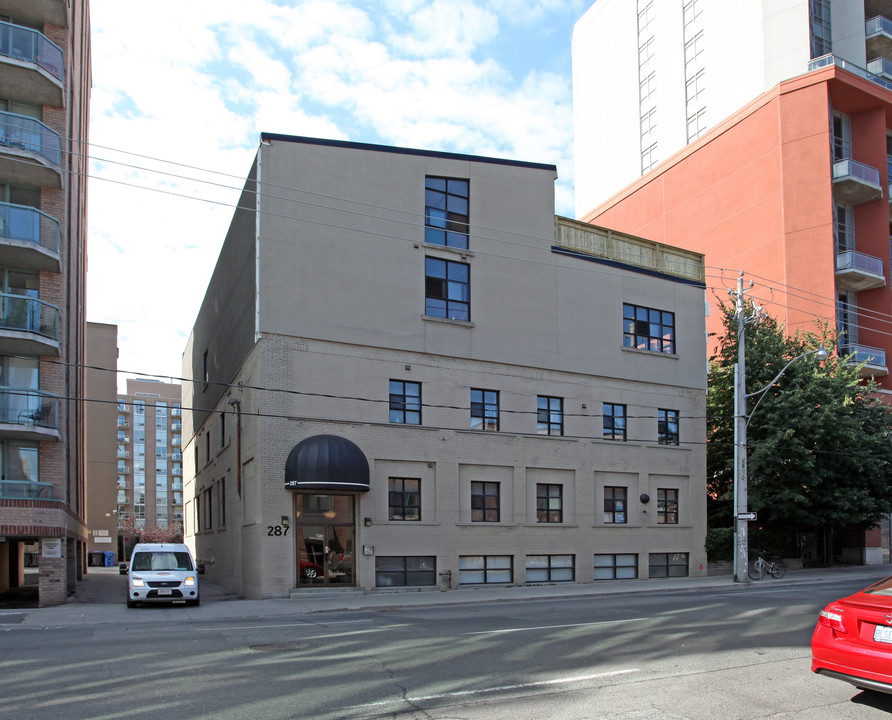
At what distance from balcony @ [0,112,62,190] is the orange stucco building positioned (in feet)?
104

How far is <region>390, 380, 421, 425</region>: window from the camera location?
84.6 ft

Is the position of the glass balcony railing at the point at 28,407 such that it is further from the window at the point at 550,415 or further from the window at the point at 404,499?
the window at the point at 550,415

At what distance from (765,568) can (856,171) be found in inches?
974

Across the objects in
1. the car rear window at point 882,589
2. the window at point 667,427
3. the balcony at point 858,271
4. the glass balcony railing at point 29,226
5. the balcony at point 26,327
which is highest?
the balcony at point 858,271

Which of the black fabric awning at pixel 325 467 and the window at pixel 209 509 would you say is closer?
the black fabric awning at pixel 325 467

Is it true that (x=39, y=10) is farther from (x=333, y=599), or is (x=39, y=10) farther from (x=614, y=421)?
(x=614, y=421)

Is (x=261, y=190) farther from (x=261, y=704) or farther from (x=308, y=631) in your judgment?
(x=261, y=704)

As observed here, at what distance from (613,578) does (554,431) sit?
601cm

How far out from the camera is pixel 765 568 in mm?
29359

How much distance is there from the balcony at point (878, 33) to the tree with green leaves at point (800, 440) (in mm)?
22573

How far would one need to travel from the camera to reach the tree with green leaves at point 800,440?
103 feet

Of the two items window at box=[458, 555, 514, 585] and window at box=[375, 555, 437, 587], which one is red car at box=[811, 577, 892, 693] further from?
window at box=[458, 555, 514, 585]

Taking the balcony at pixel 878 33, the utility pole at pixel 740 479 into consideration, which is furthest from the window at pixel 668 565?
the balcony at pixel 878 33

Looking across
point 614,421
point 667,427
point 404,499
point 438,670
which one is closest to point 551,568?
point 614,421
